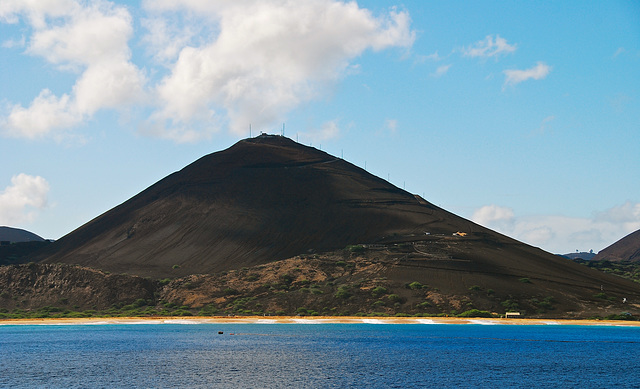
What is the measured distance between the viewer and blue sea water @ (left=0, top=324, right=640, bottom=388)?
201ft

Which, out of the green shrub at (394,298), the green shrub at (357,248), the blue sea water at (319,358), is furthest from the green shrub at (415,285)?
the blue sea water at (319,358)

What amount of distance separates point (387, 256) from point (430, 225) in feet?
98.6

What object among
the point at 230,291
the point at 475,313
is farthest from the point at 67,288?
the point at 475,313

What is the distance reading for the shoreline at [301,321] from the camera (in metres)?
131

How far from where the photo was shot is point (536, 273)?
533 ft

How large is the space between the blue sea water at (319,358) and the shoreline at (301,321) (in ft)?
32.1

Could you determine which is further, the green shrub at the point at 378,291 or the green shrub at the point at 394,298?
the green shrub at the point at 378,291

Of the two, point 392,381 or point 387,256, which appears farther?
point 387,256

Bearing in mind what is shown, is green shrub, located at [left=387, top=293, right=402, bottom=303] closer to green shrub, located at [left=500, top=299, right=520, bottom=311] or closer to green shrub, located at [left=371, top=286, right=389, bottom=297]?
green shrub, located at [left=371, top=286, right=389, bottom=297]

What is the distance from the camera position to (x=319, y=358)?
7706 centimetres

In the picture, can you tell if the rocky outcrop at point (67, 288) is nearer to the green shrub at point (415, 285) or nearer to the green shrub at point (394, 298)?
the green shrub at point (394, 298)

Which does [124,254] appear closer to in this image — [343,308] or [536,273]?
[343,308]

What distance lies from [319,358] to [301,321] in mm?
58790

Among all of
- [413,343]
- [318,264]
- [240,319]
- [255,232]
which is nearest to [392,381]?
[413,343]
